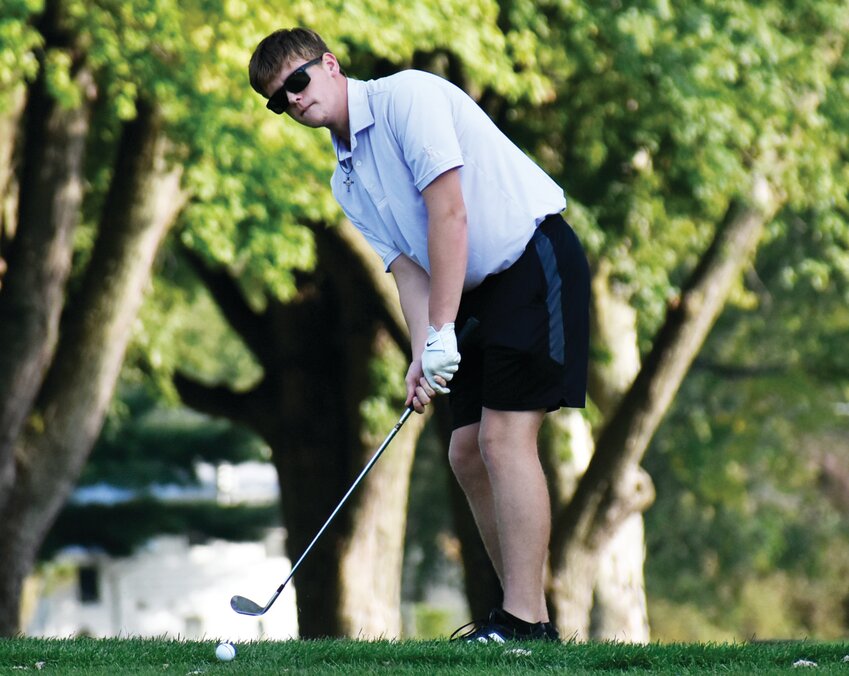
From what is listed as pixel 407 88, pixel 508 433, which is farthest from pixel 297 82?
pixel 508 433

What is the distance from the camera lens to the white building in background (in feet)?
129

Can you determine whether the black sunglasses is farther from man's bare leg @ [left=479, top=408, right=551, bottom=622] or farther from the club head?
the club head

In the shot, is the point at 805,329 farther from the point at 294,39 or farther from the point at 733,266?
the point at 294,39

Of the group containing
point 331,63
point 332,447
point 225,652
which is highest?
point 331,63

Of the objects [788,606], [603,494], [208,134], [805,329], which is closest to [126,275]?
[208,134]

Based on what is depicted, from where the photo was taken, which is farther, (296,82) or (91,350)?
(91,350)

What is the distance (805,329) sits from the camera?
18781mm

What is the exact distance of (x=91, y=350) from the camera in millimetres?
10523

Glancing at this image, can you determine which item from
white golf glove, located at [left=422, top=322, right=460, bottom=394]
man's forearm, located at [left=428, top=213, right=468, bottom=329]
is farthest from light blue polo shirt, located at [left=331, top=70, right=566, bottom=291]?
white golf glove, located at [left=422, top=322, right=460, bottom=394]

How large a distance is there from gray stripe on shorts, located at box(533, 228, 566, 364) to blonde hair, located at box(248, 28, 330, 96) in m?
0.94

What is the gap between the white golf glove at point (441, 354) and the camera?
15.7ft

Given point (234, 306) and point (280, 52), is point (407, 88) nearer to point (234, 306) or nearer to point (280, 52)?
point (280, 52)

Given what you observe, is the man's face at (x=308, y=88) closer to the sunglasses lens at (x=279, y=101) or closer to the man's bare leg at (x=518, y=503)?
the sunglasses lens at (x=279, y=101)

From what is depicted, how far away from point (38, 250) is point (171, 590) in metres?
34.3
